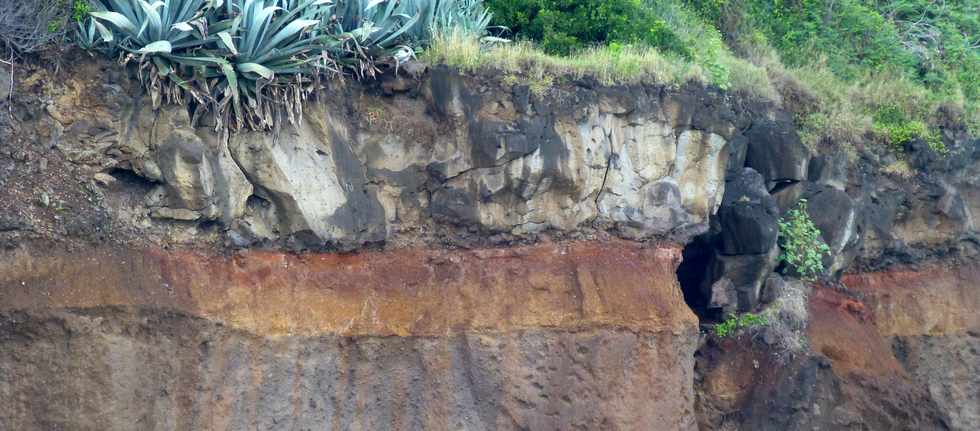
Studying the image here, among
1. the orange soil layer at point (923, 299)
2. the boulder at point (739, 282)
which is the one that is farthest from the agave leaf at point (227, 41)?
the orange soil layer at point (923, 299)

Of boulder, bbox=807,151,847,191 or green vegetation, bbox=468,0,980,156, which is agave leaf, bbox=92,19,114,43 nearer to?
green vegetation, bbox=468,0,980,156

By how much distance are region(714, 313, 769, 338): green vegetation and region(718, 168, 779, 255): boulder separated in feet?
2.62

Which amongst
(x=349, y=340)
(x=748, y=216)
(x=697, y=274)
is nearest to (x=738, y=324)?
(x=697, y=274)

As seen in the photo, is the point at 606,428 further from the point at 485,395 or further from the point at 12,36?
the point at 12,36

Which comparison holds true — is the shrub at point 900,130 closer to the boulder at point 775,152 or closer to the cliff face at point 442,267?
the cliff face at point 442,267

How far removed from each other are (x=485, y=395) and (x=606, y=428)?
1401 millimetres

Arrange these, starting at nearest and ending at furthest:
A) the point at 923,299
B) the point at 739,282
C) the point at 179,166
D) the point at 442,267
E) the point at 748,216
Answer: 1. the point at 179,166
2. the point at 442,267
3. the point at 748,216
4. the point at 739,282
5. the point at 923,299

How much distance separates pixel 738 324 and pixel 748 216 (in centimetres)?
133

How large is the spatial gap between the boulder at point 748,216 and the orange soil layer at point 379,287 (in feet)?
3.71

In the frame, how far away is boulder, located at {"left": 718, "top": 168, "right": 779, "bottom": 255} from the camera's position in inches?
609

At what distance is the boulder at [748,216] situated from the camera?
15.5m

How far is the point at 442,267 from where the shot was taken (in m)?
13.9

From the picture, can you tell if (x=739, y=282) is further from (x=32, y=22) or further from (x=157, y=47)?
(x=32, y=22)

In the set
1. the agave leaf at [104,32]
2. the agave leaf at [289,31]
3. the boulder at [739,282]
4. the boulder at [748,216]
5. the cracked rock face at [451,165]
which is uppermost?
the agave leaf at [104,32]
